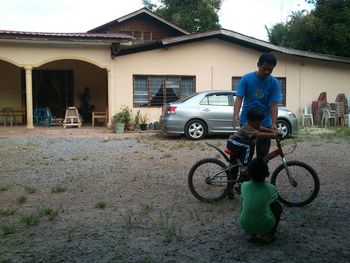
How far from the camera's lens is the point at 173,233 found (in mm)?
4410

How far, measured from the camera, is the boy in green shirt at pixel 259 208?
415 cm

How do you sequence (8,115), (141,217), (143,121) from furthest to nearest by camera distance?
(8,115) → (143,121) → (141,217)

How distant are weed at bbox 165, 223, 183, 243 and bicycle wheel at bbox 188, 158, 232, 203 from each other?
3.65ft

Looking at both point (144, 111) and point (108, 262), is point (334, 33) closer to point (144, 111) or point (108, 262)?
point (144, 111)

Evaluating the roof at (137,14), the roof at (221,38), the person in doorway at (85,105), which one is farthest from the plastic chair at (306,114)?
the person in doorway at (85,105)

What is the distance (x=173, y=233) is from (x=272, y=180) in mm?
1798

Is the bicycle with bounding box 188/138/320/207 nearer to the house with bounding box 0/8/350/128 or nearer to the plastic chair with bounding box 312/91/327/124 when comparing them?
the house with bounding box 0/8/350/128

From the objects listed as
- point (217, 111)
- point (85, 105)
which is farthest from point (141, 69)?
point (217, 111)

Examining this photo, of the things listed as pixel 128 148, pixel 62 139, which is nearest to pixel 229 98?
pixel 128 148

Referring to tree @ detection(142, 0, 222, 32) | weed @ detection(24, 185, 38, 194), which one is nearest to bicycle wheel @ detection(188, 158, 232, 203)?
weed @ detection(24, 185, 38, 194)

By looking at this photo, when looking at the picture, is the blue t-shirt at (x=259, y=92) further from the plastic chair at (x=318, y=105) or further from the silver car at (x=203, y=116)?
the plastic chair at (x=318, y=105)

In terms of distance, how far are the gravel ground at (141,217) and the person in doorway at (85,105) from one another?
9.51m

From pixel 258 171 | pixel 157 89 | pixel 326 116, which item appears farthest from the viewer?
pixel 326 116

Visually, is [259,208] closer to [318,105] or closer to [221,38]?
[221,38]
